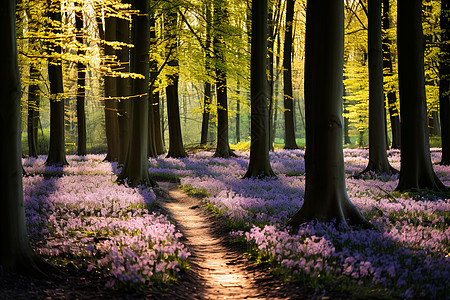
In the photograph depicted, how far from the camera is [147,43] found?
1333cm

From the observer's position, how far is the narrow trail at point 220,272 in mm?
4766

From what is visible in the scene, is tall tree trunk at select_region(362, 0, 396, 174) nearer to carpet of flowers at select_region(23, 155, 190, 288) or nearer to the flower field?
the flower field

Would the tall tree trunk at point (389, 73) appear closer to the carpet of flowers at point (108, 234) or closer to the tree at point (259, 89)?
the tree at point (259, 89)

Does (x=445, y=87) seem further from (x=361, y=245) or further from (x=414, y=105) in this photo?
(x=361, y=245)

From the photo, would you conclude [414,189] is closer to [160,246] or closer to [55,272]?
[160,246]

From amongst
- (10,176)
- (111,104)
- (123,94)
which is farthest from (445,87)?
(10,176)

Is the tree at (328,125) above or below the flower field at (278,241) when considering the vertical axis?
above

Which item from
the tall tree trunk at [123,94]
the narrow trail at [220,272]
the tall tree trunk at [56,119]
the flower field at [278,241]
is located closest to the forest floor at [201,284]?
the narrow trail at [220,272]

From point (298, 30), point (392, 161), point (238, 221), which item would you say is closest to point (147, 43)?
point (238, 221)

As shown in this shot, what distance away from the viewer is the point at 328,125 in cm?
709

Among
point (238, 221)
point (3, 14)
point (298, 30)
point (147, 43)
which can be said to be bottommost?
point (238, 221)

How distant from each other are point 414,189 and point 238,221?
6.09 m

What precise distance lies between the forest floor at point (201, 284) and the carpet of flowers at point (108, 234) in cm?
18

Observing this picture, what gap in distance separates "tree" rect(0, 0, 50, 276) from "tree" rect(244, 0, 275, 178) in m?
10.8
